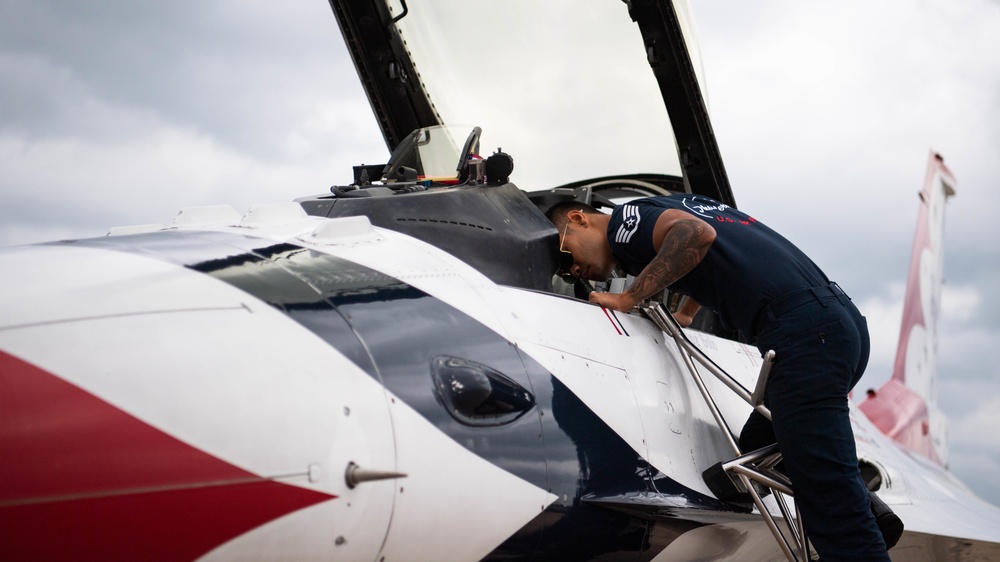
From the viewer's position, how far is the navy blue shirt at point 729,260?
10.6ft

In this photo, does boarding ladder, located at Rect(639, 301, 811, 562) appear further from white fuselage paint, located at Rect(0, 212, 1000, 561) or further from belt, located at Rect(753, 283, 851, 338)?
white fuselage paint, located at Rect(0, 212, 1000, 561)

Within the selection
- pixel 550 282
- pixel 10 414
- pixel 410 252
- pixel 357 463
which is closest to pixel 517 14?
pixel 550 282

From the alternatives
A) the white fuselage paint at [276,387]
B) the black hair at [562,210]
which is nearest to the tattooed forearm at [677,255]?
the black hair at [562,210]

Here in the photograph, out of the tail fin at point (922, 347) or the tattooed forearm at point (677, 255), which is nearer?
the tattooed forearm at point (677, 255)

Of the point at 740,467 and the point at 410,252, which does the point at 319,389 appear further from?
the point at 740,467

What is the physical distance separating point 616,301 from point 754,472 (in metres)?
0.75

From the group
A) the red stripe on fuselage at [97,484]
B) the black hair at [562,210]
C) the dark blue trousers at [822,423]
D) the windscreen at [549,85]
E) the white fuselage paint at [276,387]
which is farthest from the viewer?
the windscreen at [549,85]

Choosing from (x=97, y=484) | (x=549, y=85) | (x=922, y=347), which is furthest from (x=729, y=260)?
(x=922, y=347)

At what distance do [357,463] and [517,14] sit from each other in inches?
141

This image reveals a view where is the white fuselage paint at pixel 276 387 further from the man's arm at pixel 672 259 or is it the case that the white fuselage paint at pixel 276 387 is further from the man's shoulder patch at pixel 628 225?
the man's shoulder patch at pixel 628 225

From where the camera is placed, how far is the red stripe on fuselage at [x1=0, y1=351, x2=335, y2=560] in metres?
1.63

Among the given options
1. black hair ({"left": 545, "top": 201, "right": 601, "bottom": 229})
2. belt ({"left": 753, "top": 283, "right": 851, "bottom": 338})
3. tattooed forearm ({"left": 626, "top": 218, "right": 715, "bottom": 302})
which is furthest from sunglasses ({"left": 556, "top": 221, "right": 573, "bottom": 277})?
belt ({"left": 753, "top": 283, "right": 851, "bottom": 338})

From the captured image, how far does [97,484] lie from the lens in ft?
5.51

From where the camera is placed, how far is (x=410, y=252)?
274 centimetres
